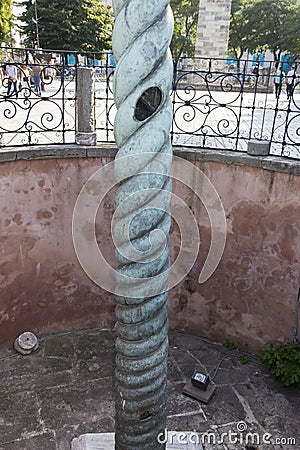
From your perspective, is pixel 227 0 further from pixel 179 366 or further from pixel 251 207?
pixel 179 366

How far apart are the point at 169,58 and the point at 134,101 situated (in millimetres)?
279

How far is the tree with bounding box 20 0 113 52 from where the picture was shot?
990 inches

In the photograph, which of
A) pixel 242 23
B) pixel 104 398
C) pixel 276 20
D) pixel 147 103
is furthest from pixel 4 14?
pixel 147 103

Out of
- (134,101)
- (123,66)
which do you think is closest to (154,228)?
(134,101)

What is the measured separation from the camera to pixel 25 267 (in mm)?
5758

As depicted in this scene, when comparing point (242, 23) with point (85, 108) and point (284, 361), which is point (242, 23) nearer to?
point (85, 108)

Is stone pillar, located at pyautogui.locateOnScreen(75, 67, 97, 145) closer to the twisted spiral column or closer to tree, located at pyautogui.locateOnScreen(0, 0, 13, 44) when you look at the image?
the twisted spiral column

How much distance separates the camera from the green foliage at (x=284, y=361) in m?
5.16

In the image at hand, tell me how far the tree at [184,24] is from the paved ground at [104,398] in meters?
30.8

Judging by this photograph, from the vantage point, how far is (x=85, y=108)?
5.61 m

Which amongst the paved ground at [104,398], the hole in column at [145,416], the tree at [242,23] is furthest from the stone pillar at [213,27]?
the hole in column at [145,416]

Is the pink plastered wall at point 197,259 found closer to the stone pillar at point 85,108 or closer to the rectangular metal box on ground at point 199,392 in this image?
the stone pillar at point 85,108

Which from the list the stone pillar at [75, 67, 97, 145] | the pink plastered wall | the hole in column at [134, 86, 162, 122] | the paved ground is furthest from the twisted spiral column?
the stone pillar at [75, 67, 97, 145]

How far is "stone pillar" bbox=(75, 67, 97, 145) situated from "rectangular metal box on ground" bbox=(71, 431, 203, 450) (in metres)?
3.53
